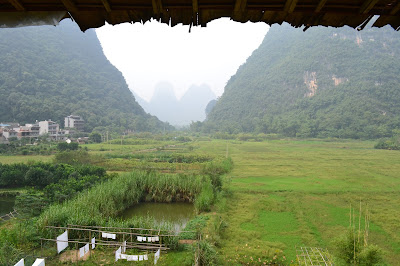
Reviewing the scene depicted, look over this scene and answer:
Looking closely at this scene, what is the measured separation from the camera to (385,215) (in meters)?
9.57

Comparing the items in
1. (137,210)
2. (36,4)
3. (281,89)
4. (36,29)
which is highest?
(36,29)

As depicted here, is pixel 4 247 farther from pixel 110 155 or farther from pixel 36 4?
pixel 110 155

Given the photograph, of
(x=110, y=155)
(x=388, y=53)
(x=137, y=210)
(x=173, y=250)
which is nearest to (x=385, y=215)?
(x=173, y=250)

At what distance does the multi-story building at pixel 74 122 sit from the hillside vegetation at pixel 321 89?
37.1 m

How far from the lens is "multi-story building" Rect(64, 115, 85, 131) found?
4284 cm

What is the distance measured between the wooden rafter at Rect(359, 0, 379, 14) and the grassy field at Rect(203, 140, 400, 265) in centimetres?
560

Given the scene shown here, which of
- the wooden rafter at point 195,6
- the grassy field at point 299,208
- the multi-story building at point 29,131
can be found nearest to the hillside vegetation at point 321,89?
the grassy field at point 299,208

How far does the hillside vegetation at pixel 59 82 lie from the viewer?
41.3 metres

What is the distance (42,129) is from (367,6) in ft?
136

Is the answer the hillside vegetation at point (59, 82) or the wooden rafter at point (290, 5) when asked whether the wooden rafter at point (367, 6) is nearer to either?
the wooden rafter at point (290, 5)

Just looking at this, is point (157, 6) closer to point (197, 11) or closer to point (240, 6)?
point (197, 11)

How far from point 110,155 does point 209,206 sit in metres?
16.4

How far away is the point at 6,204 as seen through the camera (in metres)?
11.1

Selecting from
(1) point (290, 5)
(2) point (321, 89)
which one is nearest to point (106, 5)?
(1) point (290, 5)
